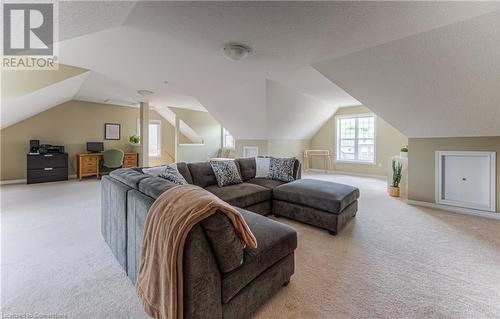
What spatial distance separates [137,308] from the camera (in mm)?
1413

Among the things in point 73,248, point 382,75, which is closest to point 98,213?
point 73,248

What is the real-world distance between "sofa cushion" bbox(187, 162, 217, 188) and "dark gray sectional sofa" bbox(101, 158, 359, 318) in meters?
0.38

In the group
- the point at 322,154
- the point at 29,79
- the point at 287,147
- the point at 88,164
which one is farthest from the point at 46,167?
the point at 322,154

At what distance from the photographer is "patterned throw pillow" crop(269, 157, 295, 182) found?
11.8 ft

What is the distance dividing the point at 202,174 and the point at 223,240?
2.12 m

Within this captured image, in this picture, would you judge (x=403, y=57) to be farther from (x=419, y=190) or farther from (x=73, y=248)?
(x=73, y=248)

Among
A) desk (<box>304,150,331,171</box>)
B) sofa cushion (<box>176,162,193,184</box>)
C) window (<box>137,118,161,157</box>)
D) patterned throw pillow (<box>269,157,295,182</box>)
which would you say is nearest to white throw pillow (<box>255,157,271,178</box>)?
patterned throw pillow (<box>269,157,295,182</box>)

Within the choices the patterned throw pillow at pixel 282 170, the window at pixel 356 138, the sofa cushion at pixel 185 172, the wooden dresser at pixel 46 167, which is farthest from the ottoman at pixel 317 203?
the wooden dresser at pixel 46 167

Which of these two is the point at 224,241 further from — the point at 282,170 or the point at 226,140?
the point at 226,140

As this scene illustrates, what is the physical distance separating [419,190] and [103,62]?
226 inches

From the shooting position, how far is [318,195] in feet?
8.80

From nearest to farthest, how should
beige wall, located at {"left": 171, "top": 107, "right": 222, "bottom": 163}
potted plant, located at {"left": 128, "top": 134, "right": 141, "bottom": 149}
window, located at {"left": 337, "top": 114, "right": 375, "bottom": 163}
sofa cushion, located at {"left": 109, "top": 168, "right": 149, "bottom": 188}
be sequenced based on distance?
sofa cushion, located at {"left": 109, "top": 168, "right": 149, "bottom": 188}
window, located at {"left": 337, "top": 114, "right": 375, "bottom": 163}
potted plant, located at {"left": 128, "top": 134, "right": 141, "bottom": 149}
beige wall, located at {"left": 171, "top": 107, "right": 222, "bottom": 163}

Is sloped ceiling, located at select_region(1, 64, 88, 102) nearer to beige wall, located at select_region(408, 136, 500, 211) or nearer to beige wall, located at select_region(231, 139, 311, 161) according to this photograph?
beige wall, located at select_region(231, 139, 311, 161)

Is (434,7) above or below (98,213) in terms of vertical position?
above
